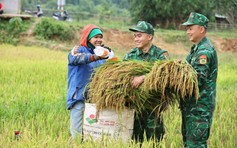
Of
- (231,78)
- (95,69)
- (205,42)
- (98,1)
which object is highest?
(98,1)

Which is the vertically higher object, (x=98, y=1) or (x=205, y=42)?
(x=98, y=1)

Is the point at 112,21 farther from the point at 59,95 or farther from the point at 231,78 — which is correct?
the point at 59,95

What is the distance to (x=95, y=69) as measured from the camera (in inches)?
166

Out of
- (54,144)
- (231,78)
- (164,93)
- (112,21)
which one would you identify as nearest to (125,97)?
(164,93)

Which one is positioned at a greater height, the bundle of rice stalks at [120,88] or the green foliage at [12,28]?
the green foliage at [12,28]

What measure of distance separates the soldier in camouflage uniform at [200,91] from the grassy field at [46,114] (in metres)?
0.20

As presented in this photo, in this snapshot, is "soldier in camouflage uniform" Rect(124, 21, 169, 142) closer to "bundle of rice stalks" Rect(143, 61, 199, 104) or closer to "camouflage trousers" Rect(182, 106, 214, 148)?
"camouflage trousers" Rect(182, 106, 214, 148)

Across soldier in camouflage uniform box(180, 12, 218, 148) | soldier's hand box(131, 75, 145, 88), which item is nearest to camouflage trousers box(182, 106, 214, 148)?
soldier in camouflage uniform box(180, 12, 218, 148)

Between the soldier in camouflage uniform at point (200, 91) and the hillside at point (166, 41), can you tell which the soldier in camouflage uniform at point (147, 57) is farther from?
the hillside at point (166, 41)

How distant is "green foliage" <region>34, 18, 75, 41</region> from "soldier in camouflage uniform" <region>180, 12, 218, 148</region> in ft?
60.5

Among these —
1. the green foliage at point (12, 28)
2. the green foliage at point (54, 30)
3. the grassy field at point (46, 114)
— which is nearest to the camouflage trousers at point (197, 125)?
the grassy field at point (46, 114)

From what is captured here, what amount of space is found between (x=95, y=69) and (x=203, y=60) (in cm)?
98

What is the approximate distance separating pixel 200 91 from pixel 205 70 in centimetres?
21

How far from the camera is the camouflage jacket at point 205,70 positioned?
3963mm
